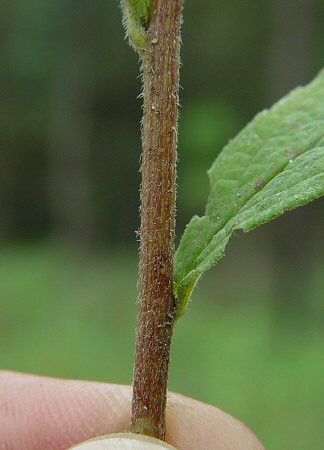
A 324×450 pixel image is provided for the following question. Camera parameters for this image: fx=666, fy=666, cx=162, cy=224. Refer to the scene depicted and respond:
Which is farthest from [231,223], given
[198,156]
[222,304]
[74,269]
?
[74,269]

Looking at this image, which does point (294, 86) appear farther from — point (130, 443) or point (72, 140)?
point (130, 443)

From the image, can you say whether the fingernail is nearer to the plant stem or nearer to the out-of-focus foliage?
the plant stem

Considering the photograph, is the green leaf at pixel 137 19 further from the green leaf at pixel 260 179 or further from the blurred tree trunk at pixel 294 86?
the blurred tree trunk at pixel 294 86

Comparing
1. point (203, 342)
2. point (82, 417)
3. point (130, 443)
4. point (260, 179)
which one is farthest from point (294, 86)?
point (130, 443)

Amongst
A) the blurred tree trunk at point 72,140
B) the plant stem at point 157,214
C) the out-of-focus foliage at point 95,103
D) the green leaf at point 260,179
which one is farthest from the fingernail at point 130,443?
the blurred tree trunk at point 72,140

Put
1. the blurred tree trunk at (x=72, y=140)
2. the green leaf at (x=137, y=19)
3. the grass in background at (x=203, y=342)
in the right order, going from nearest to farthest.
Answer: the green leaf at (x=137, y=19) < the grass in background at (x=203, y=342) < the blurred tree trunk at (x=72, y=140)

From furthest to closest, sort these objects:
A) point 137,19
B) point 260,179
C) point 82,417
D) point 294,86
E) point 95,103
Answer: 1. point 95,103
2. point 294,86
3. point 82,417
4. point 260,179
5. point 137,19
